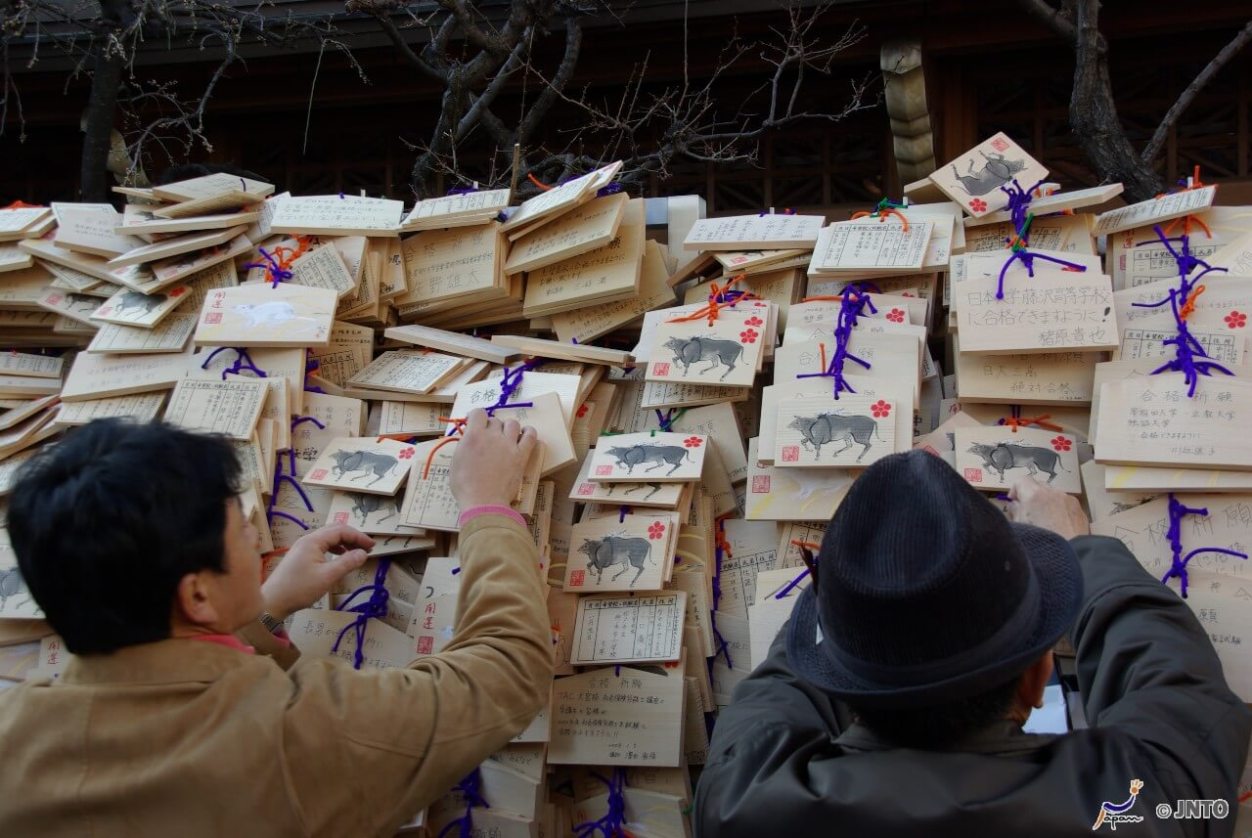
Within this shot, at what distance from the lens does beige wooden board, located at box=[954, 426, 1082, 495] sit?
6.53ft

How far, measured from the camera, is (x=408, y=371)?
8.21 ft

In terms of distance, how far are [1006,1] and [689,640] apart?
3.49 meters

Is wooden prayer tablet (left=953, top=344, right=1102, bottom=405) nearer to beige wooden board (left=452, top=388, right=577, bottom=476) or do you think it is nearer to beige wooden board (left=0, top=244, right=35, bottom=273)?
beige wooden board (left=452, top=388, right=577, bottom=476)

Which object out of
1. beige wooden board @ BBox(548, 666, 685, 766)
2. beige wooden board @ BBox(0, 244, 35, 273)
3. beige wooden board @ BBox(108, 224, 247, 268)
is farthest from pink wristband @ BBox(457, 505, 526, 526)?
beige wooden board @ BBox(0, 244, 35, 273)

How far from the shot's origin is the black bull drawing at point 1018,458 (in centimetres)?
200

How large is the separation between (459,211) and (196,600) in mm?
1350

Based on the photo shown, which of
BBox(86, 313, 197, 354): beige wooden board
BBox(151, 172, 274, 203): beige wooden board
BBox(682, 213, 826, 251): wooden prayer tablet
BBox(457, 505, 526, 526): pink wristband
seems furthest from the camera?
BBox(151, 172, 274, 203): beige wooden board

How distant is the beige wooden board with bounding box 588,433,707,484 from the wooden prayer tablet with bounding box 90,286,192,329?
3.58 ft

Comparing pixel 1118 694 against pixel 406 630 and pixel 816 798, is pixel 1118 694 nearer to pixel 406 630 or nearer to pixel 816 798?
pixel 816 798

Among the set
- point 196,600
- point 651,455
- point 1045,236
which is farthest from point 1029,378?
point 196,600

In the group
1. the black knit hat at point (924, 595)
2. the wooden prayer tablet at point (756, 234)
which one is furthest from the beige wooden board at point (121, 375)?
the black knit hat at point (924, 595)

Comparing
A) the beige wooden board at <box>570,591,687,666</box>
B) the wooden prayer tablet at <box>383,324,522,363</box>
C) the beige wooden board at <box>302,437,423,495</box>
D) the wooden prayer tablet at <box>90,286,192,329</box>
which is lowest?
the beige wooden board at <box>570,591,687,666</box>

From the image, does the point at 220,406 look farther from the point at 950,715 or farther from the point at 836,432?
the point at 950,715

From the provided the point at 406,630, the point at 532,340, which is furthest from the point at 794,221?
the point at 406,630
